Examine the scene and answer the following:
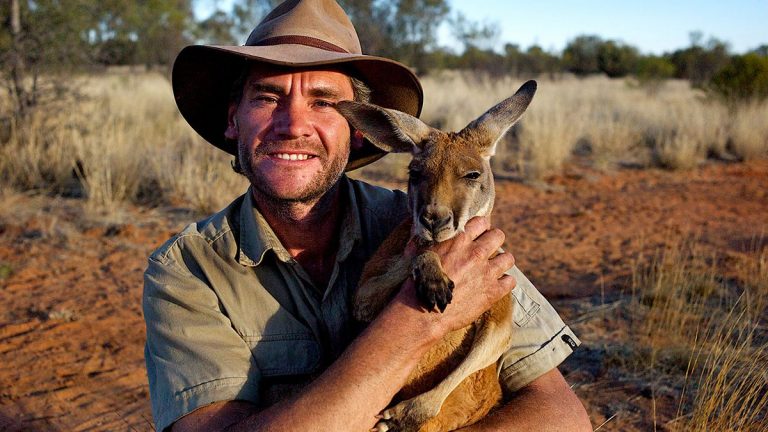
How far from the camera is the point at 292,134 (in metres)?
2.67

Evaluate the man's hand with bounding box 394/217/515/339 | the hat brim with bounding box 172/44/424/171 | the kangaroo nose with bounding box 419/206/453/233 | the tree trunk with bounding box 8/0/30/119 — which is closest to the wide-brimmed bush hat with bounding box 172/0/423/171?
the hat brim with bounding box 172/44/424/171

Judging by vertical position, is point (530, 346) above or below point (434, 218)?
below

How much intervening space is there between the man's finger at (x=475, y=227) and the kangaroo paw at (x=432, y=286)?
0.90 ft

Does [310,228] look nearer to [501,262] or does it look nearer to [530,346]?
[501,262]

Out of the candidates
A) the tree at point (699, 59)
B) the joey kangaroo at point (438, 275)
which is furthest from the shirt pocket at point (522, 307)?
the tree at point (699, 59)

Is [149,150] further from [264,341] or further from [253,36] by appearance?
[264,341]

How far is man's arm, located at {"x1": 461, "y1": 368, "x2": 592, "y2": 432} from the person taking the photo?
7.60 feet

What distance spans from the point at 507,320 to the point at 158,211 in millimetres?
6844

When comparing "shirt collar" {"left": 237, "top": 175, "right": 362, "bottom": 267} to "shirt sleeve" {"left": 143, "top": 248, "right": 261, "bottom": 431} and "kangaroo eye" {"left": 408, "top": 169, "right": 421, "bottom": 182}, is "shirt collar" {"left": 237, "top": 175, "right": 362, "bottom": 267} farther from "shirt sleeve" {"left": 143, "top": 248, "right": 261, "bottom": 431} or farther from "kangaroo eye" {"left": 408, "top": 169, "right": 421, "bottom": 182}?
"kangaroo eye" {"left": 408, "top": 169, "right": 421, "bottom": 182}

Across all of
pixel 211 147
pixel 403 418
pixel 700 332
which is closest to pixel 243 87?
pixel 403 418

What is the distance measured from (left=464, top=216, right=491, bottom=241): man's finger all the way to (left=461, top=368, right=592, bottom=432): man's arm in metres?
0.65

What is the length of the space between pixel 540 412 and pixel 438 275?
674mm

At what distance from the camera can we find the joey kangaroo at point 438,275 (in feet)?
7.31

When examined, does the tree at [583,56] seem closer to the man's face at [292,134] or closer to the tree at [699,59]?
the tree at [699,59]
